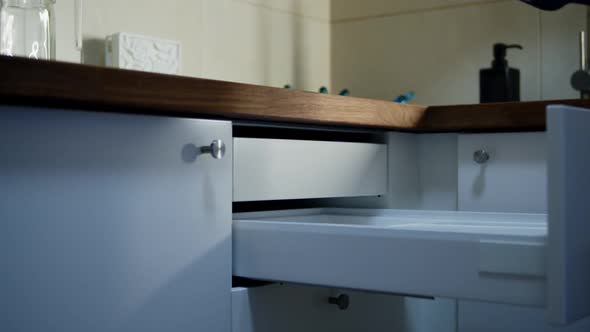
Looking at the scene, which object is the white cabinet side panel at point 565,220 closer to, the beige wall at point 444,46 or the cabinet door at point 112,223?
the cabinet door at point 112,223

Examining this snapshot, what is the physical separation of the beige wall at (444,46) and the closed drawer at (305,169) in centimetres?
56

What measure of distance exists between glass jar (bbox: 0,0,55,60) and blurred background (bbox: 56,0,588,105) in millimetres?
216

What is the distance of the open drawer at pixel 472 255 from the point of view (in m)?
0.74

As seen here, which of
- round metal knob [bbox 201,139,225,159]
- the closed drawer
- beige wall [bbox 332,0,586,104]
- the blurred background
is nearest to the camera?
round metal knob [bbox 201,139,225,159]

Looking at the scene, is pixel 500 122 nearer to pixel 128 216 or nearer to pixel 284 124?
pixel 284 124

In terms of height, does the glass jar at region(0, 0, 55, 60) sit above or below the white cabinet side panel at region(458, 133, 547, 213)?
above

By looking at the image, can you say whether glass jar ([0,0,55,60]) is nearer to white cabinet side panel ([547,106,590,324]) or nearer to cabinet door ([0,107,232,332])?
cabinet door ([0,107,232,332])

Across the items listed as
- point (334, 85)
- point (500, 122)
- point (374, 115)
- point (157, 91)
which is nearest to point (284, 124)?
point (374, 115)

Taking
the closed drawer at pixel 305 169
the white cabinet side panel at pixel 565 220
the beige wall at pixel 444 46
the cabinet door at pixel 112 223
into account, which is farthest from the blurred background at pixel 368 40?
the white cabinet side panel at pixel 565 220

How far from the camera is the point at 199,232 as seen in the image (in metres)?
0.91


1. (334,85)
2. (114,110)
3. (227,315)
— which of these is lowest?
(227,315)

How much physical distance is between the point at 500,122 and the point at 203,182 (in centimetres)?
54

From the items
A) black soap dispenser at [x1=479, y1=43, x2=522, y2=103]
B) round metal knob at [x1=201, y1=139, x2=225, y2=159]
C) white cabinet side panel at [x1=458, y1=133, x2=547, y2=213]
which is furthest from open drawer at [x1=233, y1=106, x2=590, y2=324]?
black soap dispenser at [x1=479, y1=43, x2=522, y2=103]

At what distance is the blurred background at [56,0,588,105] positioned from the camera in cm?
153
